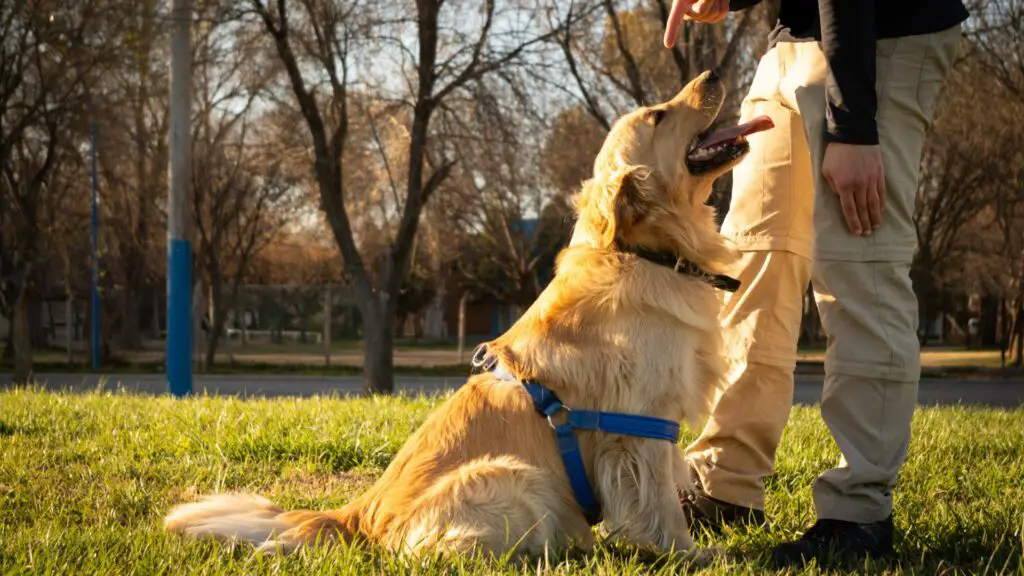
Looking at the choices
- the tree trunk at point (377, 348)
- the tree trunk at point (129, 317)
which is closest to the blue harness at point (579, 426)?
the tree trunk at point (377, 348)

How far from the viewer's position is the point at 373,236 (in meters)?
29.5

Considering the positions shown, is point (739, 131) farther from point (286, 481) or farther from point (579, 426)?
point (286, 481)

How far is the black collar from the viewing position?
3.27m

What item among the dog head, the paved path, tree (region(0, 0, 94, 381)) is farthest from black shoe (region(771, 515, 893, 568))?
tree (region(0, 0, 94, 381))

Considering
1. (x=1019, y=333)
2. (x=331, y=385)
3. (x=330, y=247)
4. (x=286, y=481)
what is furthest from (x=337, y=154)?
(x=1019, y=333)

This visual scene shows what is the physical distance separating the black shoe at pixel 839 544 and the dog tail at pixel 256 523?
4.64 ft

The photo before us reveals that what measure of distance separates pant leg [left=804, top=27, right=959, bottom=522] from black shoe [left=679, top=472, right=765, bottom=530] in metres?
0.51

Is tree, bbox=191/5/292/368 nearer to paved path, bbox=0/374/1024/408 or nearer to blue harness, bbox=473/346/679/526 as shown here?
paved path, bbox=0/374/1024/408

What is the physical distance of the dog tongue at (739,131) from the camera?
3395mm

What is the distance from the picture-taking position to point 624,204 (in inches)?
A: 129

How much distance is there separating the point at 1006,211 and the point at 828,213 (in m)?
28.2

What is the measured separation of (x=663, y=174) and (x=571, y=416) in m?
1.03

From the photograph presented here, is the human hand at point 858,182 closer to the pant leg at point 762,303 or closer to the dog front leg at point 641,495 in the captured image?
the pant leg at point 762,303

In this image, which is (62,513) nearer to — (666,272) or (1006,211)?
(666,272)
